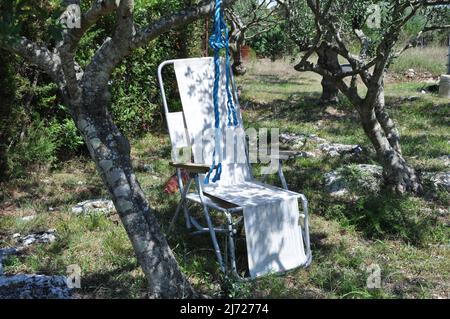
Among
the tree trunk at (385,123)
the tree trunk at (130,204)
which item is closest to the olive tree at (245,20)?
the tree trunk at (385,123)

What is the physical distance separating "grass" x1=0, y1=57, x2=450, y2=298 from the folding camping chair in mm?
167

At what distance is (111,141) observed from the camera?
9.80ft

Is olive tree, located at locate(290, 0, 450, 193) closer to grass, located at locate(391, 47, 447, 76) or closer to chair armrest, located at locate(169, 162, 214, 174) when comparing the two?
→ chair armrest, located at locate(169, 162, 214, 174)

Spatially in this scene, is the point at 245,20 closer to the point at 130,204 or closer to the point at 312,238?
the point at 312,238

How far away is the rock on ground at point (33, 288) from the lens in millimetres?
3106

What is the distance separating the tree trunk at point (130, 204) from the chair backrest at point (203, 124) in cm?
137

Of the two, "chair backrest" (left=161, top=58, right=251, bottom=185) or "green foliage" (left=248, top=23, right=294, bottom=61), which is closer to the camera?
"chair backrest" (left=161, top=58, right=251, bottom=185)

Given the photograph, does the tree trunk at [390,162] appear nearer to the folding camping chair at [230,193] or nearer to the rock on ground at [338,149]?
the folding camping chair at [230,193]

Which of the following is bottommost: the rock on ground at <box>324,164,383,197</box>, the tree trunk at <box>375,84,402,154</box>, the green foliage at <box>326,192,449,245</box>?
the green foliage at <box>326,192,449,245</box>

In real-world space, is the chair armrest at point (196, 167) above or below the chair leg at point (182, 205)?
above

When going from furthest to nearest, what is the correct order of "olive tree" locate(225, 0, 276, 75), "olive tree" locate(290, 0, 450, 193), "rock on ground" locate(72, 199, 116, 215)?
"olive tree" locate(225, 0, 276, 75), "rock on ground" locate(72, 199, 116, 215), "olive tree" locate(290, 0, 450, 193)

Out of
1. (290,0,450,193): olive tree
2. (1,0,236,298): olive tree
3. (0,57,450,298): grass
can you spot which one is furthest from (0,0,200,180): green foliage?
(290,0,450,193): olive tree

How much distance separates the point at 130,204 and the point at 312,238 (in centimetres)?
195

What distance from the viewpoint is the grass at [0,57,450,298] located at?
11.5ft
